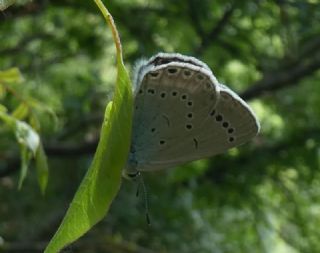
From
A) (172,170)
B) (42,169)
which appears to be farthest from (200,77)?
(172,170)

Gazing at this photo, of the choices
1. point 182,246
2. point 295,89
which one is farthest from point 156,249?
point 295,89

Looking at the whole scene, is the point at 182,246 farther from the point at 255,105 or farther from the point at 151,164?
the point at 151,164

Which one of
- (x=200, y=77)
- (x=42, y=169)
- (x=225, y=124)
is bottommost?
(x=42, y=169)

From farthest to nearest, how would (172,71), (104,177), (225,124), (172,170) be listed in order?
(172,170), (225,124), (172,71), (104,177)

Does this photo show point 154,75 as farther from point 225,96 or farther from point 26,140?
point 26,140

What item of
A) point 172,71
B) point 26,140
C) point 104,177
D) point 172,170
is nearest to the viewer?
point 104,177

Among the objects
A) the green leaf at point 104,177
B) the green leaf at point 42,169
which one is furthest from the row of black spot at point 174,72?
the green leaf at point 42,169
